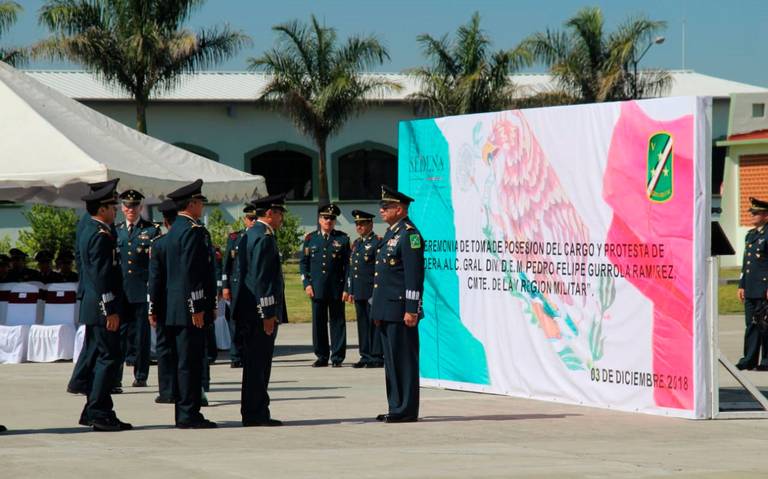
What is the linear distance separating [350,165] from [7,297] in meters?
30.9

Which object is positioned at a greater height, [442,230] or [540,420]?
[442,230]

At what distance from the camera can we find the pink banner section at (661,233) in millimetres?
11484

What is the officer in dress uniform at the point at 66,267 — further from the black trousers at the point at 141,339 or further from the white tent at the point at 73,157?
the black trousers at the point at 141,339

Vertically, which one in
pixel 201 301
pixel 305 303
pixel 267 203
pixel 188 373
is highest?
pixel 267 203

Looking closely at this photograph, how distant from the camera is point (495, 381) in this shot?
13.7 m

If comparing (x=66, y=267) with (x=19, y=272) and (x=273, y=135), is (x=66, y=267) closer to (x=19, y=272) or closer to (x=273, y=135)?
(x=19, y=272)

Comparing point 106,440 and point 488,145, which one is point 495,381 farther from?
point 106,440

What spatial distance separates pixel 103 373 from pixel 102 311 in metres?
0.49

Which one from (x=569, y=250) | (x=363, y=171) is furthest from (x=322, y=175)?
(x=569, y=250)

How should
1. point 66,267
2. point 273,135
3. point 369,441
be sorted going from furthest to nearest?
point 273,135
point 66,267
point 369,441

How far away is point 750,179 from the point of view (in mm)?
41781

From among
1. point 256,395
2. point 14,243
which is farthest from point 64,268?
point 14,243

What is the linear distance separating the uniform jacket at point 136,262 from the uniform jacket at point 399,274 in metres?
4.14

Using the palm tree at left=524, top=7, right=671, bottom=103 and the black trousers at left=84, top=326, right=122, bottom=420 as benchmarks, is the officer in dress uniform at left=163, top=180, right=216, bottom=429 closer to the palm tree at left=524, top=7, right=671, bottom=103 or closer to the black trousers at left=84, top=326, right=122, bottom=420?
the black trousers at left=84, top=326, right=122, bottom=420
